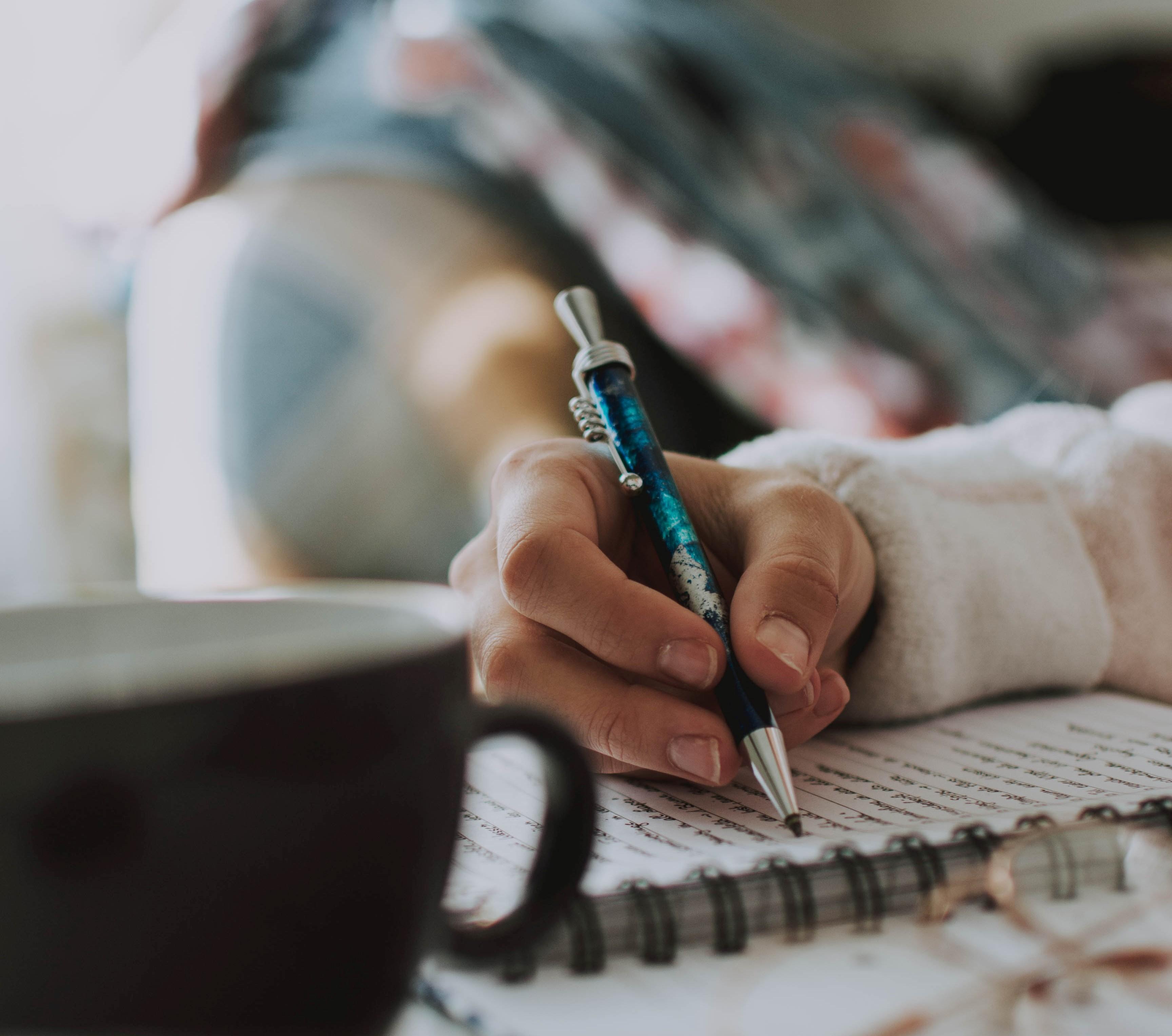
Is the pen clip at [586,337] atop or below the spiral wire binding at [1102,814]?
atop

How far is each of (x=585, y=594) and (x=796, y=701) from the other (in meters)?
0.08

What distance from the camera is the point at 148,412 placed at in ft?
2.76

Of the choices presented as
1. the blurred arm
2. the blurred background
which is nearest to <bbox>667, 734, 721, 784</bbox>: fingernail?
the blurred arm

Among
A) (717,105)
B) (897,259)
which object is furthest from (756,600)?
(717,105)

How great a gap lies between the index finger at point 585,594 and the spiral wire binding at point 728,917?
3.0 inches

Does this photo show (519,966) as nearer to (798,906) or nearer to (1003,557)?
(798,906)

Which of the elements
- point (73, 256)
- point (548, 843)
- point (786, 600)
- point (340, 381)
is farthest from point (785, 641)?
point (73, 256)

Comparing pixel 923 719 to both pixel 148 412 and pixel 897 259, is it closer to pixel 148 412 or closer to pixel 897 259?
pixel 148 412

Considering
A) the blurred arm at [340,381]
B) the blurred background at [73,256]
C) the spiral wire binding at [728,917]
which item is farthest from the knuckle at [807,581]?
the blurred background at [73,256]

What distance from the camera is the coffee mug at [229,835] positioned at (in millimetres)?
144

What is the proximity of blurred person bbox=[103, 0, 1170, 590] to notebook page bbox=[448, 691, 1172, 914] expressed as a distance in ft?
1.31

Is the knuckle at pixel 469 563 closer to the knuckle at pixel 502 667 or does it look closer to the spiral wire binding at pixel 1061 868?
the knuckle at pixel 502 667

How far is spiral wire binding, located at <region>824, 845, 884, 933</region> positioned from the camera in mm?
230

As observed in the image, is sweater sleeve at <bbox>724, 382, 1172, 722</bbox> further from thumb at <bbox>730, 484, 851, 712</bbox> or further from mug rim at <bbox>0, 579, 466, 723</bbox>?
mug rim at <bbox>0, 579, 466, 723</bbox>
